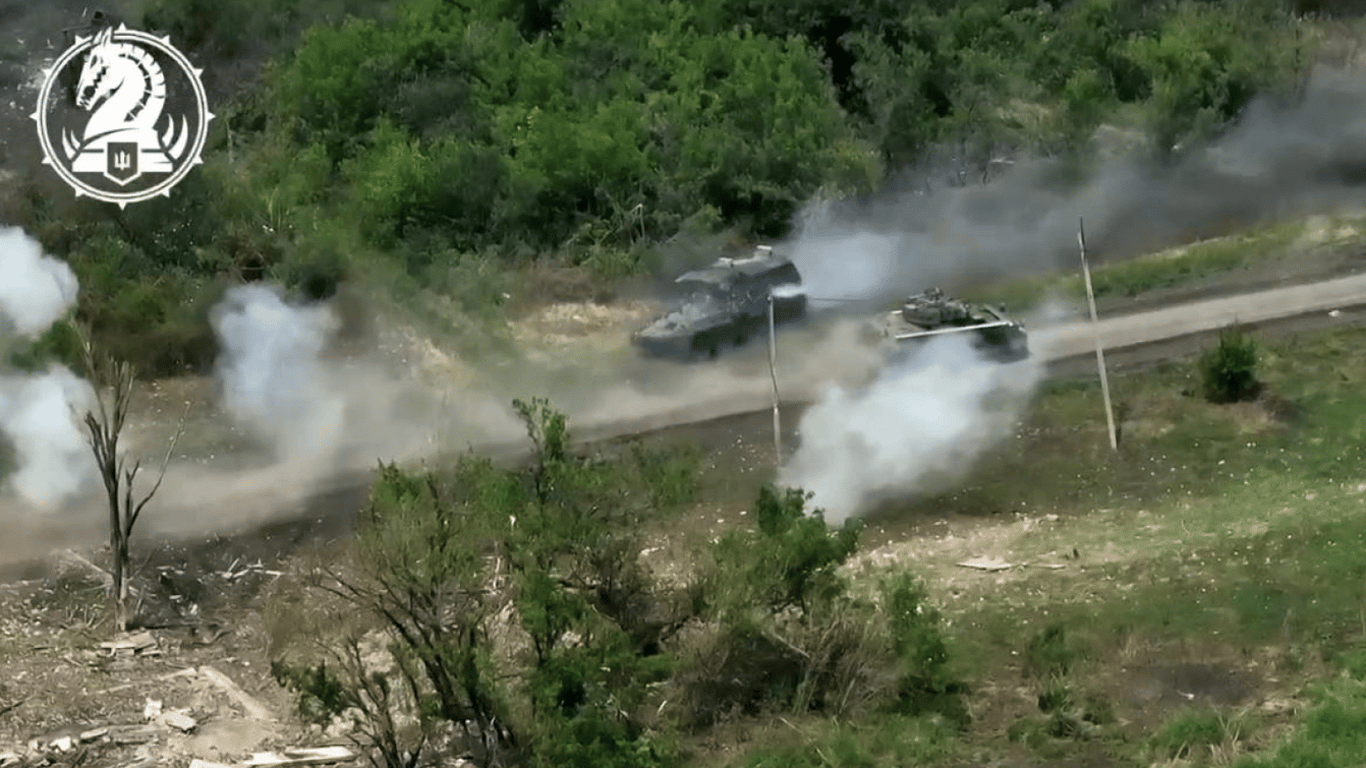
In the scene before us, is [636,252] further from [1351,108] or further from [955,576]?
[1351,108]

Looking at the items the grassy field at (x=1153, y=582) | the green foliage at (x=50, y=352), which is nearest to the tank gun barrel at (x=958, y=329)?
the grassy field at (x=1153, y=582)

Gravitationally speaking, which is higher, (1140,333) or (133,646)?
(1140,333)

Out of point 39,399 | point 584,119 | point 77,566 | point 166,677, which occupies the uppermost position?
point 584,119

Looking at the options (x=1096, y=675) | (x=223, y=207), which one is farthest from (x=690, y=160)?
(x=1096, y=675)

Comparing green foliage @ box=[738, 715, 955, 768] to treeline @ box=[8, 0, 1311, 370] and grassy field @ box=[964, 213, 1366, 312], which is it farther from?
treeline @ box=[8, 0, 1311, 370]

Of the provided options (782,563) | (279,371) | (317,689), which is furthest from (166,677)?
(279,371)

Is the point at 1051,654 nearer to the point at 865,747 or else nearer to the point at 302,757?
the point at 865,747
